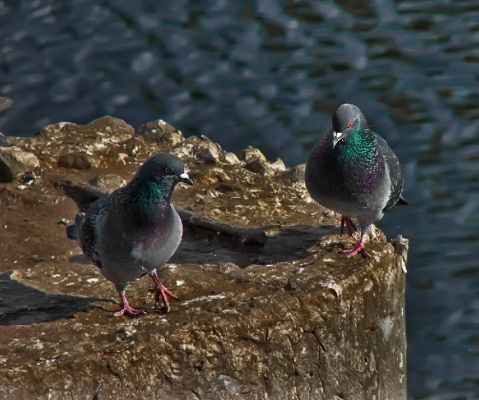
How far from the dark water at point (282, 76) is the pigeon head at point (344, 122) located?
3747 millimetres

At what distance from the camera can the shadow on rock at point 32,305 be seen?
9.69 meters

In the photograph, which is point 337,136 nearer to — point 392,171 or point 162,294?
point 392,171

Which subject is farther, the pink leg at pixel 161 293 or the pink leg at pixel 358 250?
the pink leg at pixel 358 250

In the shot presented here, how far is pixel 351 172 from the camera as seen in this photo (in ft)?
33.5

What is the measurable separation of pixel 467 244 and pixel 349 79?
3651 millimetres

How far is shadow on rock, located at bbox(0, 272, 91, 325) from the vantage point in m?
9.69

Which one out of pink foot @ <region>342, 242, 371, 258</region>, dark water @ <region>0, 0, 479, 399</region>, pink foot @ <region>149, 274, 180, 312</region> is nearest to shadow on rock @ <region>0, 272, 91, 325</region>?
pink foot @ <region>149, 274, 180, 312</region>

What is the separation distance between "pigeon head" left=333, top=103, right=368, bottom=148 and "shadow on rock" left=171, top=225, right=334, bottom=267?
1.09m

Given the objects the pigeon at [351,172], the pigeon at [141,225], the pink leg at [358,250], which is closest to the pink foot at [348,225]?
the pigeon at [351,172]

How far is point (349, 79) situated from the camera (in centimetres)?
1655

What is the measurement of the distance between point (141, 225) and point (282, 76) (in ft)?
26.0

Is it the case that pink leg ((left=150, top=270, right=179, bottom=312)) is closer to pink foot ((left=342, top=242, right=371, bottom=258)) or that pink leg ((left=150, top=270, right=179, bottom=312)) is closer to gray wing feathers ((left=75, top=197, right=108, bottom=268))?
gray wing feathers ((left=75, top=197, right=108, bottom=268))

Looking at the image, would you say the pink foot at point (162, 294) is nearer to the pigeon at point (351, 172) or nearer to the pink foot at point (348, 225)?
the pigeon at point (351, 172)

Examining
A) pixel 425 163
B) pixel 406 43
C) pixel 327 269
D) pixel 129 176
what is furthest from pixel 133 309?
pixel 406 43
